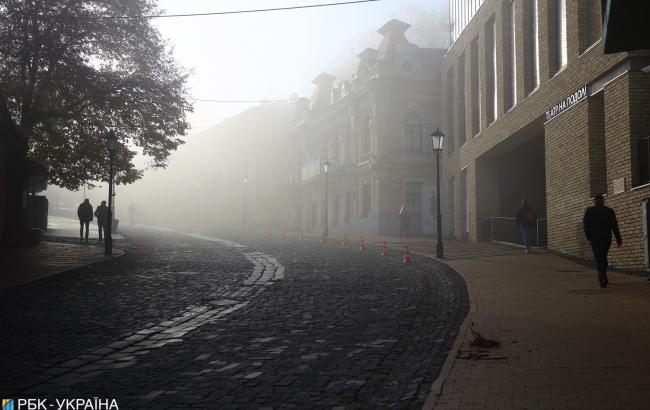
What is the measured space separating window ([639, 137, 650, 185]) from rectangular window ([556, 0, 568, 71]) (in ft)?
17.2

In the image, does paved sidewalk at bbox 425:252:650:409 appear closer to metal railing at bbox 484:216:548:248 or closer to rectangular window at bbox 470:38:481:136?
metal railing at bbox 484:216:548:248

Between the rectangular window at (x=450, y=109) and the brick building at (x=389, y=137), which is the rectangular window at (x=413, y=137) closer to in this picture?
the brick building at (x=389, y=137)

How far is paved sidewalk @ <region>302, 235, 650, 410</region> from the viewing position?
4465 millimetres

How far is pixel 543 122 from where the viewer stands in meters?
19.3

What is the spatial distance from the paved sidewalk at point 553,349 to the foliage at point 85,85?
13630 mm

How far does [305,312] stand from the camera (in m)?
8.77

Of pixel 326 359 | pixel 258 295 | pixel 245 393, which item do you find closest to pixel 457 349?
Answer: pixel 326 359

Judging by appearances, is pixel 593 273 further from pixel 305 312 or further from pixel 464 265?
pixel 305 312

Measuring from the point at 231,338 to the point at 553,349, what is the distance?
3.40 m

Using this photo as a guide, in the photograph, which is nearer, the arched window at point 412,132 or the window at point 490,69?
A: the window at point 490,69

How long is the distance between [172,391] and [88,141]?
18.1 metres

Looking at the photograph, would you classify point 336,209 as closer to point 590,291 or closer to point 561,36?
point 561,36

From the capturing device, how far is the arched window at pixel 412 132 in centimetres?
3925

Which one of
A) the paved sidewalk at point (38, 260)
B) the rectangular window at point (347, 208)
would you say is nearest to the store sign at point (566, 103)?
the paved sidewalk at point (38, 260)
